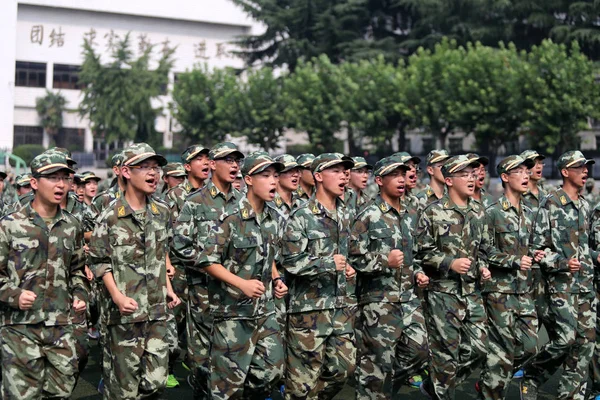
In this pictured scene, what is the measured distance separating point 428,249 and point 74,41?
54.2 metres

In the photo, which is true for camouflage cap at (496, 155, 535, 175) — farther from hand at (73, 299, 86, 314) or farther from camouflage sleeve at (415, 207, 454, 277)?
hand at (73, 299, 86, 314)

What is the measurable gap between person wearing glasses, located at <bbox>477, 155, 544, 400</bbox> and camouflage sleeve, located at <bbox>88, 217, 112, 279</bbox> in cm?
349

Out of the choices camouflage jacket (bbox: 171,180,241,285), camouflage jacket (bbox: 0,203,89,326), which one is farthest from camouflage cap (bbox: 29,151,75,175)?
camouflage jacket (bbox: 171,180,241,285)

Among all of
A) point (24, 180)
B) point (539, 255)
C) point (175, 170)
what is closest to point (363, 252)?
point (539, 255)

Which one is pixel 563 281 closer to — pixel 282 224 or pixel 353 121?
pixel 282 224

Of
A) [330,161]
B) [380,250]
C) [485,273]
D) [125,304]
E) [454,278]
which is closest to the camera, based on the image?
[125,304]

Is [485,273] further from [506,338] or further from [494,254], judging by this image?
[506,338]

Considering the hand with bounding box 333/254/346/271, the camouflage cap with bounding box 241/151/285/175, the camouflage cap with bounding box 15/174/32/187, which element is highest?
the camouflage cap with bounding box 241/151/285/175

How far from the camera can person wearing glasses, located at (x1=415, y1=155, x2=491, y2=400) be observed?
726cm

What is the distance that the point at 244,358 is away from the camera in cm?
601

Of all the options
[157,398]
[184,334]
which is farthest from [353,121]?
[157,398]

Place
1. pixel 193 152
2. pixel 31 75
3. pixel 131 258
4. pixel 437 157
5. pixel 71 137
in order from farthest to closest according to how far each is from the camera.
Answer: pixel 71 137 → pixel 31 75 → pixel 437 157 → pixel 193 152 → pixel 131 258

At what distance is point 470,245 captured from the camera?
7.51 m

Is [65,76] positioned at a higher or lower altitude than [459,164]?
higher
